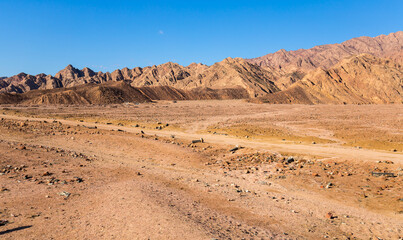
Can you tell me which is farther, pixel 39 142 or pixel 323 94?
pixel 323 94

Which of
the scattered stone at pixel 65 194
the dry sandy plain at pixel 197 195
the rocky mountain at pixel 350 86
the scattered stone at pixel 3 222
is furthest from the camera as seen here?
the rocky mountain at pixel 350 86

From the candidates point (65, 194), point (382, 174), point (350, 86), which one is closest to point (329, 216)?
point (382, 174)

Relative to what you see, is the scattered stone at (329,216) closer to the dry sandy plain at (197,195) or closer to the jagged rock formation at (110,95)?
the dry sandy plain at (197,195)

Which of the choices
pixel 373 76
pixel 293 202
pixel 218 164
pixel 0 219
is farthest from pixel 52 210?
pixel 373 76

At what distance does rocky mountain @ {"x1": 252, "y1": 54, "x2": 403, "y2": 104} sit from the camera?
12700cm

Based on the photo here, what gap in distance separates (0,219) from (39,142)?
1764cm

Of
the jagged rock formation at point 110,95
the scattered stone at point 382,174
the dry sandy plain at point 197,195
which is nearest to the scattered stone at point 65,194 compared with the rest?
the dry sandy plain at point 197,195

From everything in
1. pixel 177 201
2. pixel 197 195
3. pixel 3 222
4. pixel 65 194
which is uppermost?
pixel 3 222

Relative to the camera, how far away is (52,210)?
31.4 feet

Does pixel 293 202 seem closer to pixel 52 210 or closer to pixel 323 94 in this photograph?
pixel 52 210

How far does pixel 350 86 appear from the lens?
13850cm

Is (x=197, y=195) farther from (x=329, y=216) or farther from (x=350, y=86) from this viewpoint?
(x=350, y=86)

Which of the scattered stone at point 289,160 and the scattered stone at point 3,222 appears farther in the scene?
the scattered stone at point 289,160

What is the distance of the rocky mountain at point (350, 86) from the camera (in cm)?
12700
